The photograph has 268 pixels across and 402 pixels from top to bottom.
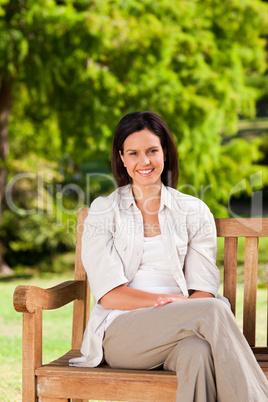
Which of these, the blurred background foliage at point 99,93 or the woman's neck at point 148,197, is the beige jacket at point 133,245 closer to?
the woman's neck at point 148,197

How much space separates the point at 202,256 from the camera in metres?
2.63

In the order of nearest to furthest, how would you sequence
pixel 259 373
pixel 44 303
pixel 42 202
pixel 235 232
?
pixel 259 373 → pixel 44 303 → pixel 235 232 → pixel 42 202

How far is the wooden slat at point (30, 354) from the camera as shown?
7.54 ft

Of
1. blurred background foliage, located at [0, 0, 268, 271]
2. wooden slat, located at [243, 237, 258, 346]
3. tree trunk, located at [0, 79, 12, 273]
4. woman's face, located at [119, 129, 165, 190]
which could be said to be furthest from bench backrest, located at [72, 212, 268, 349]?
tree trunk, located at [0, 79, 12, 273]

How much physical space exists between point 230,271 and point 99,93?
6677 mm

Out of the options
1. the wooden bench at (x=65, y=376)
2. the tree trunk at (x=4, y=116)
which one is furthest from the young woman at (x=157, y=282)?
the tree trunk at (x=4, y=116)

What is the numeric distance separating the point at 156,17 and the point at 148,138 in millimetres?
7381

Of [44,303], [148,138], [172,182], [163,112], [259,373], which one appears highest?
[163,112]

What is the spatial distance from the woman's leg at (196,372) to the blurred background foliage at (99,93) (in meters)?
6.54

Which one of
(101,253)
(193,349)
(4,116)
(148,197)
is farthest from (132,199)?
(4,116)

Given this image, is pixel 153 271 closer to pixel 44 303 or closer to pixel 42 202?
pixel 44 303

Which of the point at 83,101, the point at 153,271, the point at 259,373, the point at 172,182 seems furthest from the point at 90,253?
the point at 83,101

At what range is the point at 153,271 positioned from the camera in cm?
261

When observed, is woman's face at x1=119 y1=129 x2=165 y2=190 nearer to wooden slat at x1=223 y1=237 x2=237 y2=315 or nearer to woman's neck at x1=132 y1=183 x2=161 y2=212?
woman's neck at x1=132 y1=183 x2=161 y2=212
